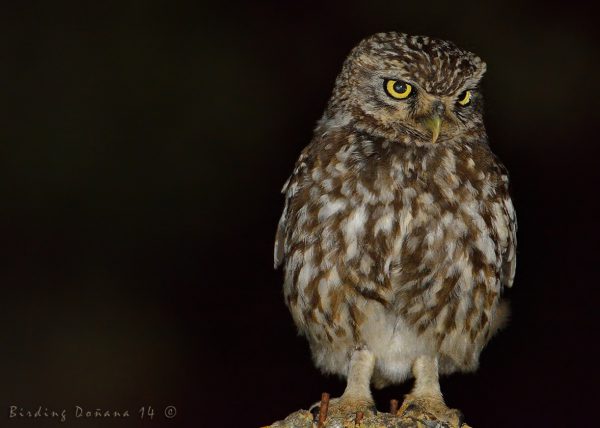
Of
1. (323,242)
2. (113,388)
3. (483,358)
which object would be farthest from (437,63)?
(113,388)

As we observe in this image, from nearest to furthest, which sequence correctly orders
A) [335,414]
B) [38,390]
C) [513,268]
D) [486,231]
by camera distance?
[335,414], [486,231], [513,268], [38,390]

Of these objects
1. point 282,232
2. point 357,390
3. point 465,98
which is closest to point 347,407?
point 357,390

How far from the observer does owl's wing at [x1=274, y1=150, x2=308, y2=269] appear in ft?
10.7

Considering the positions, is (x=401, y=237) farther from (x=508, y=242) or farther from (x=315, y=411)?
(x=315, y=411)

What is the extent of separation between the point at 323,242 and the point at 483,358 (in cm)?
159

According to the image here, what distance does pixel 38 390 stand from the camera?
4.32m

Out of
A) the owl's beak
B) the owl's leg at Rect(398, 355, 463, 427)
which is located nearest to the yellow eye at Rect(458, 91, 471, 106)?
the owl's beak

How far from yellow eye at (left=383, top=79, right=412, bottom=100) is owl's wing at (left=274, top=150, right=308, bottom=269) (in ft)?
1.28

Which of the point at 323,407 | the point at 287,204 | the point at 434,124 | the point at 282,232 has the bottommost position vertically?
the point at 323,407

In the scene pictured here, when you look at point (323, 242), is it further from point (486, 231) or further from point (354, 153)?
point (486, 231)

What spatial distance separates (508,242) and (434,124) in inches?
20.6

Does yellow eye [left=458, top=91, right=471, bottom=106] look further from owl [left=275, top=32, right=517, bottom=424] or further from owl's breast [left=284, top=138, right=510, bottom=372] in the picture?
owl's breast [left=284, top=138, right=510, bottom=372]

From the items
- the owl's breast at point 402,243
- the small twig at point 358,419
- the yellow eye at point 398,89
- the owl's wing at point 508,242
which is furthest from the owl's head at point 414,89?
the small twig at point 358,419

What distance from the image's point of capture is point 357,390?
316 centimetres
